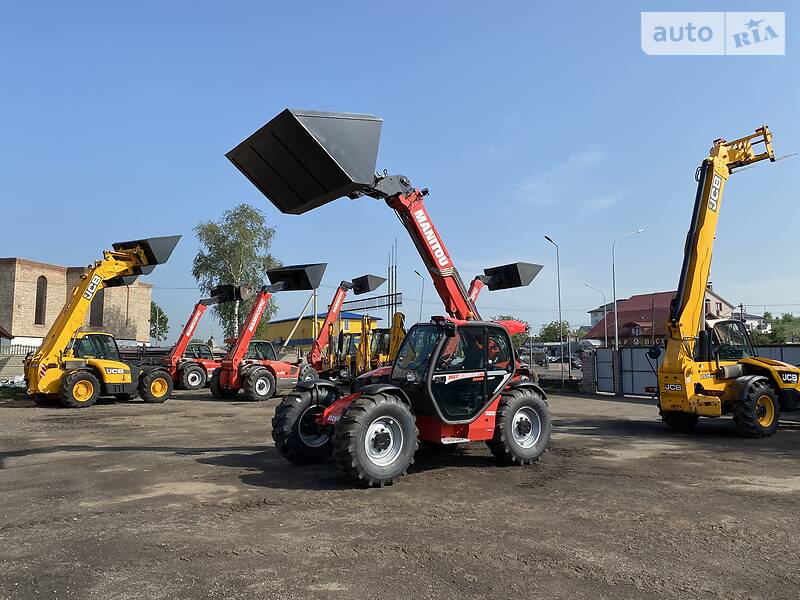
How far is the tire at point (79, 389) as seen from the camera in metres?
16.7

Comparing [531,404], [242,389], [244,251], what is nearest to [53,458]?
[531,404]

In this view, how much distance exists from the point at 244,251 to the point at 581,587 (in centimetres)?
4008

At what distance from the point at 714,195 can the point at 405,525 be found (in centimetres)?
1057

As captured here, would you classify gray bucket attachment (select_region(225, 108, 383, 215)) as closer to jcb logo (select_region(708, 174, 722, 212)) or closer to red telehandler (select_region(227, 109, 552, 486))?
red telehandler (select_region(227, 109, 552, 486))

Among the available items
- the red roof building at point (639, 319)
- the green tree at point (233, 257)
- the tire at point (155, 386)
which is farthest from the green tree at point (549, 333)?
the tire at point (155, 386)

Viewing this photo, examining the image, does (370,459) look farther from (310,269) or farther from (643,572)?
(310,269)

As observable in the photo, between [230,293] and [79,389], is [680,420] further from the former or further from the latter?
[230,293]

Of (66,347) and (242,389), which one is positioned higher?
(66,347)

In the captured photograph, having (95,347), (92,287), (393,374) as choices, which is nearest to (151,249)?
(92,287)

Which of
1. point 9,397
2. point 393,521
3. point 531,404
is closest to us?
point 393,521

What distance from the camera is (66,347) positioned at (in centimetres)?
1722

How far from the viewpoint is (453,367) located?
794 centimetres

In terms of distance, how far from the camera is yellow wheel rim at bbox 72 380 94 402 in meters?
16.8

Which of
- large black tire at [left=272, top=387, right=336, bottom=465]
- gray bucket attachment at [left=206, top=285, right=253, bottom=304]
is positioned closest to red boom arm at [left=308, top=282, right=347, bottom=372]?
gray bucket attachment at [left=206, top=285, right=253, bottom=304]
